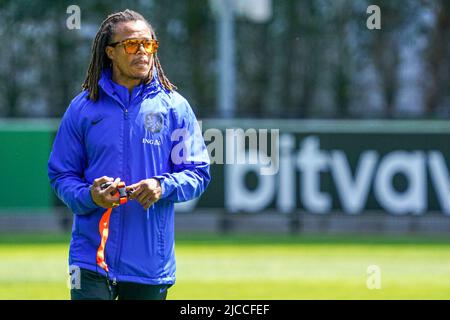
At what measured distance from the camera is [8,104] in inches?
1073

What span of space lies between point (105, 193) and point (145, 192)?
0.61 ft

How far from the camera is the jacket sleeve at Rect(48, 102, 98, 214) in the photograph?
6219 mm

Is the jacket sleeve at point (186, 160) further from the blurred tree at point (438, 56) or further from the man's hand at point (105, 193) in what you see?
the blurred tree at point (438, 56)

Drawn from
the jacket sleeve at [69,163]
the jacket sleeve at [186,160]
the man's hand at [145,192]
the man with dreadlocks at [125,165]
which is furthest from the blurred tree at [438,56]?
the man's hand at [145,192]

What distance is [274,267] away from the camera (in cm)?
1515

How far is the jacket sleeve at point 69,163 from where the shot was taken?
6219 millimetres

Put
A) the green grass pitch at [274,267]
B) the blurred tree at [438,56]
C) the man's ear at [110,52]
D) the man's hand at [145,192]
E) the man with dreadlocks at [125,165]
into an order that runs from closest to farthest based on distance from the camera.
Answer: the man's hand at [145,192] → the man with dreadlocks at [125,165] → the man's ear at [110,52] → the green grass pitch at [274,267] → the blurred tree at [438,56]

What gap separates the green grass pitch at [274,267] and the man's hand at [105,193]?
5703mm

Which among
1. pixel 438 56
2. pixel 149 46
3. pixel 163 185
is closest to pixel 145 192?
pixel 163 185

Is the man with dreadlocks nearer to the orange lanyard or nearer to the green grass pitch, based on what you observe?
the orange lanyard

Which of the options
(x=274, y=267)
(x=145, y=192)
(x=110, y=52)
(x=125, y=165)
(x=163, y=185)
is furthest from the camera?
(x=274, y=267)

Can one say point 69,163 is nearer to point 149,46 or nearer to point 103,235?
point 103,235
